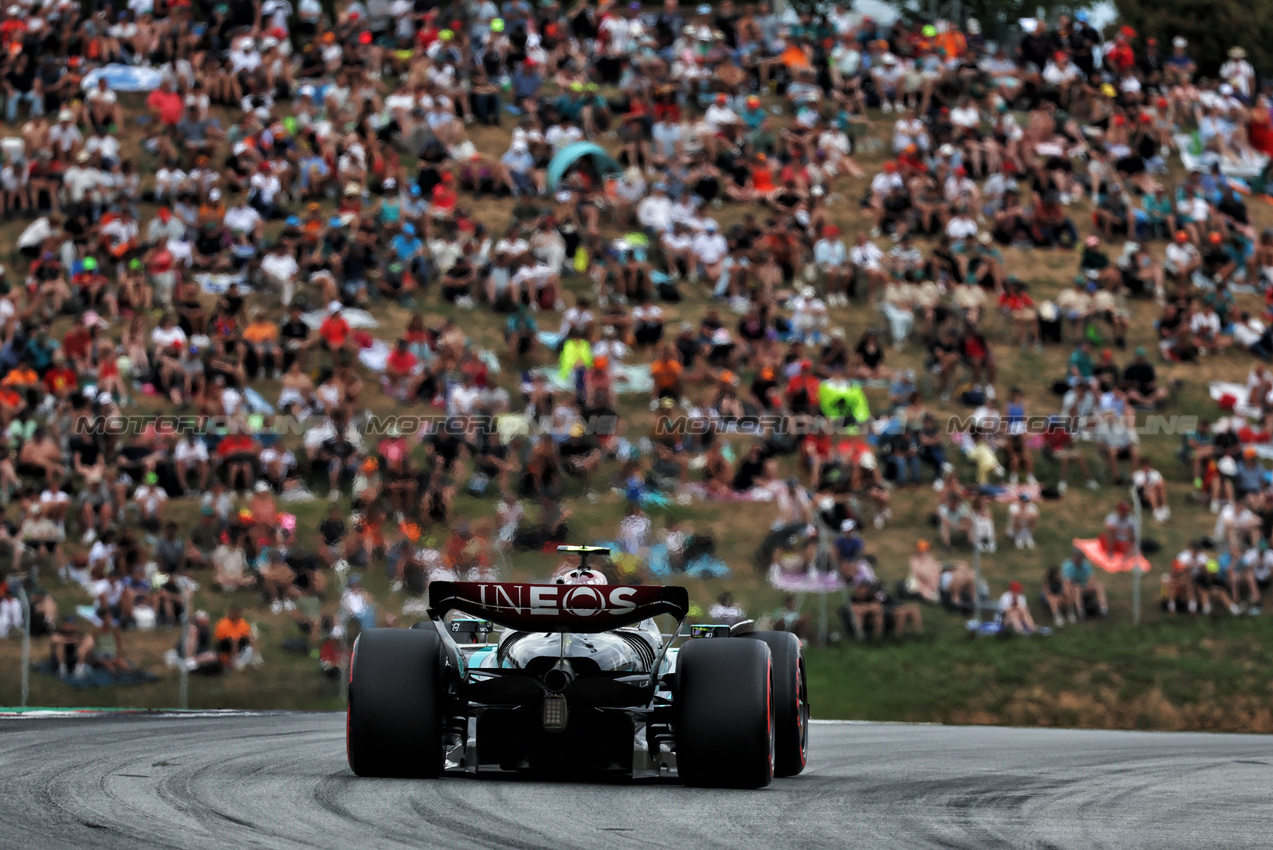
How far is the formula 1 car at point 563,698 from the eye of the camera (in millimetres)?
9586

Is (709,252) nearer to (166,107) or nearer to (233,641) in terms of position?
(166,107)

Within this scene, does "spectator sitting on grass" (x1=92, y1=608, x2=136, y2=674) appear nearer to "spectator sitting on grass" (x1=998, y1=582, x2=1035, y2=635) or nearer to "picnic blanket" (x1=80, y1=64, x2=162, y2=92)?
"spectator sitting on grass" (x1=998, y1=582, x2=1035, y2=635)

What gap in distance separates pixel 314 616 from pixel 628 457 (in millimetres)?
5421

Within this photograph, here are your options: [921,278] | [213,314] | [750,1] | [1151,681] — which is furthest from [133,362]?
[750,1]

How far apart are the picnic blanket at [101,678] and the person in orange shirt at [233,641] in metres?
0.81

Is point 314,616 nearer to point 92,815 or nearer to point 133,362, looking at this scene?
point 133,362

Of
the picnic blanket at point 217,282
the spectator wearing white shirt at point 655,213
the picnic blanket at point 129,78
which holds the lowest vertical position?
the picnic blanket at point 217,282

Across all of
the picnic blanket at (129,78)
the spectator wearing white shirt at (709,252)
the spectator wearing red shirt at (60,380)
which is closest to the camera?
the spectator wearing red shirt at (60,380)

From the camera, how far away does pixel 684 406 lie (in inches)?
997

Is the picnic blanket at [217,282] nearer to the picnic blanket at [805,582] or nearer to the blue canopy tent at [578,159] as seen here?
the blue canopy tent at [578,159]

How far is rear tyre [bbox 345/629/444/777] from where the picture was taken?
9.55m

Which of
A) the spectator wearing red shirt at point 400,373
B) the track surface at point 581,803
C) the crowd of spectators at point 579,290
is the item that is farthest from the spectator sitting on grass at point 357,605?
the track surface at point 581,803

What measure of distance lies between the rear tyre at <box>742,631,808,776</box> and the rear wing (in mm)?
1151

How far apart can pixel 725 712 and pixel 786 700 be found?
1.40 metres
